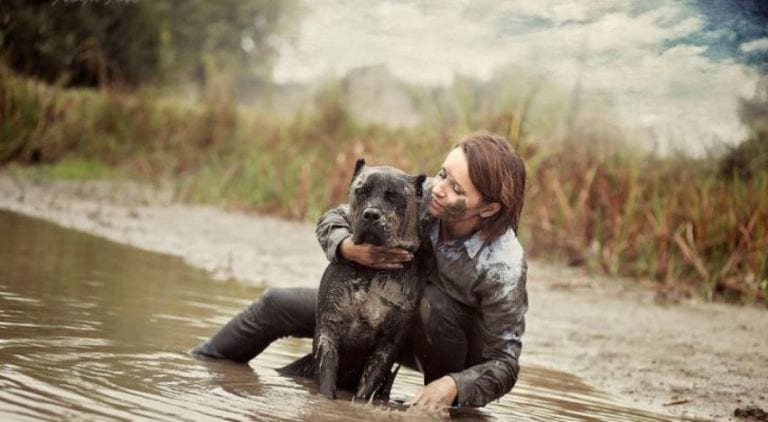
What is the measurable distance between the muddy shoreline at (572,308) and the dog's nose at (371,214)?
2.06 metres

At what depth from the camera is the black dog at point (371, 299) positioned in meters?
4.42

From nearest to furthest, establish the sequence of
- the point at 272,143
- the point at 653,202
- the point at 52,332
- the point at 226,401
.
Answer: the point at 226,401 < the point at 52,332 < the point at 653,202 < the point at 272,143

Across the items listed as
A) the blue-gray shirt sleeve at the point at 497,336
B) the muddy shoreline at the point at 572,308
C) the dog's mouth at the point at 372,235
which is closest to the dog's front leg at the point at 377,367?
the blue-gray shirt sleeve at the point at 497,336

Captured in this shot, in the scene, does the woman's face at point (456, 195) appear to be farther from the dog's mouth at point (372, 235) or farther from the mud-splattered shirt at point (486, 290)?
the dog's mouth at point (372, 235)

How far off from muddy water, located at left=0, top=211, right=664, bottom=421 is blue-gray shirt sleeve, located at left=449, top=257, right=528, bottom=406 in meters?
0.25

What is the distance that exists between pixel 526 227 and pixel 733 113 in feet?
8.39

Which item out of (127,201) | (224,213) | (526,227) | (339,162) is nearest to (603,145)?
(526,227)

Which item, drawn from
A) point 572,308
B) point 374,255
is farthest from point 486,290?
point 572,308

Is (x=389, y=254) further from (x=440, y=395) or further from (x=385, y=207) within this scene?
(x=440, y=395)

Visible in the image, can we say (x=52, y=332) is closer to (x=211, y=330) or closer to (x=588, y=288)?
(x=211, y=330)

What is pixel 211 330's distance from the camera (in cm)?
620

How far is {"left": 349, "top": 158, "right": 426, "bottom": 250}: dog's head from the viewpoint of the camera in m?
4.30

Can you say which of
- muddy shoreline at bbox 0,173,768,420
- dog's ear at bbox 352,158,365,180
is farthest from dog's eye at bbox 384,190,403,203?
muddy shoreline at bbox 0,173,768,420

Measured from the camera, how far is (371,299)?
178 inches
